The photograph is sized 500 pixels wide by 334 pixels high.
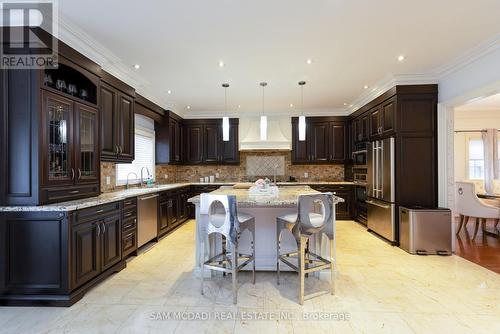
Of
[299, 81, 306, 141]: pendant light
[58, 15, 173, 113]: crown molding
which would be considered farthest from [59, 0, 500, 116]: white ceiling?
[299, 81, 306, 141]: pendant light

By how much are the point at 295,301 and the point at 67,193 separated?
2.50 metres

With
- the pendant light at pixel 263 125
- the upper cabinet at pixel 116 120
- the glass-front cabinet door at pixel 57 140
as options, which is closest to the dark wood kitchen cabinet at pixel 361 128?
the pendant light at pixel 263 125

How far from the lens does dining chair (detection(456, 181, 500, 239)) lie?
14.7 feet

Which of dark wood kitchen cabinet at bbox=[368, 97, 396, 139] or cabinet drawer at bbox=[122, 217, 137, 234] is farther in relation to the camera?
dark wood kitchen cabinet at bbox=[368, 97, 396, 139]

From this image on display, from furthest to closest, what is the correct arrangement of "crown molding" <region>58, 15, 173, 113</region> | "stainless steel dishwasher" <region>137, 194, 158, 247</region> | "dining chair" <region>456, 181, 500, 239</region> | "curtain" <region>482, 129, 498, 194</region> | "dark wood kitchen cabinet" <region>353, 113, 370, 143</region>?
"curtain" <region>482, 129, 498, 194</region>, "dark wood kitchen cabinet" <region>353, 113, 370, 143</region>, "dining chair" <region>456, 181, 500, 239</region>, "stainless steel dishwasher" <region>137, 194, 158, 247</region>, "crown molding" <region>58, 15, 173, 113</region>

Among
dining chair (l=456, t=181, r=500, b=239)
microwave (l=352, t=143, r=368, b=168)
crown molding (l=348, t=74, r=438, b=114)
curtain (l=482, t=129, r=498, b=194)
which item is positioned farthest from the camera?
curtain (l=482, t=129, r=498, b=194)

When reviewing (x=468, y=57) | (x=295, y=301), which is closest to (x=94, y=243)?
(x=295, y=301)

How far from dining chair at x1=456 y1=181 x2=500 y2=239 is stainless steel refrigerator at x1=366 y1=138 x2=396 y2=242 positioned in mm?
1649

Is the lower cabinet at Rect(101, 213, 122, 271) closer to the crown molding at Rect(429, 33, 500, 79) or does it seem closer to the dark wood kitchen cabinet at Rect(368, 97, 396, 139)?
the dark wood kitchen cabinet at Rect(368, 97, 396, 139)

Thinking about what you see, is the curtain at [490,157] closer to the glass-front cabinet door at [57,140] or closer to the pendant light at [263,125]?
the pendant light at [263,125]

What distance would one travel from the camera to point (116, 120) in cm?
356

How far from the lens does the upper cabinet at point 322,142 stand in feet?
20.9

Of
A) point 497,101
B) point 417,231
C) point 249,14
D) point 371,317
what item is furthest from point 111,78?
point 497,101

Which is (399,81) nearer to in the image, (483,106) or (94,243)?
(483,106)
